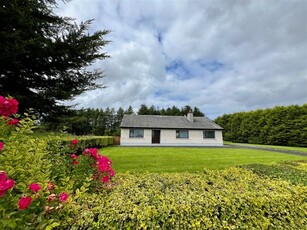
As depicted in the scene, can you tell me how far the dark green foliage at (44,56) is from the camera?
151 inches

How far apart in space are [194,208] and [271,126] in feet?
93.0

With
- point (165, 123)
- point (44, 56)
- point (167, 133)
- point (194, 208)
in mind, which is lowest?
point (194, 208)

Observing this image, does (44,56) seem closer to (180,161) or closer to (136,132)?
(180,161)

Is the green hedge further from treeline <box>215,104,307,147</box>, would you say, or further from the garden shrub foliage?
treeline <box>215,104,307,147</box>

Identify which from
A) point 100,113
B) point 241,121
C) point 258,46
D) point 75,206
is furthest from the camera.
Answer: point 100,113

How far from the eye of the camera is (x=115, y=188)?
2949 millimetres

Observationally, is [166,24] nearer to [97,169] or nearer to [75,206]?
[97,169]

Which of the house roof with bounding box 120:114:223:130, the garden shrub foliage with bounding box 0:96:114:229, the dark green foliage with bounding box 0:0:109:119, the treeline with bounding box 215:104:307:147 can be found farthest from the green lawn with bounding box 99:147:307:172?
the treeline with bounding box 215:104:307:147

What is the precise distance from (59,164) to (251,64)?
57.6 feet

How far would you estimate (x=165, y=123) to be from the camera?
942 inches

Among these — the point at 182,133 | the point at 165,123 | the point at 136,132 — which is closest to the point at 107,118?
the point at 136,132

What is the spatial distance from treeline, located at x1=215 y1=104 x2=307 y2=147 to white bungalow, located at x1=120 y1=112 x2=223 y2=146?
7860 mm

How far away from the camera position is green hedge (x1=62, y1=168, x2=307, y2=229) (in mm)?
2023

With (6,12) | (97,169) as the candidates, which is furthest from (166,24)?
(97,169)
